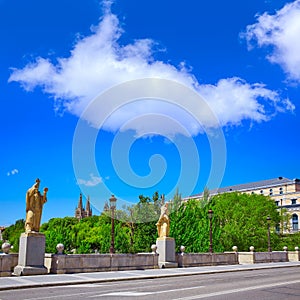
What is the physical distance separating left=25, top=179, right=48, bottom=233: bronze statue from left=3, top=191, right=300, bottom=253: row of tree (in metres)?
30.3

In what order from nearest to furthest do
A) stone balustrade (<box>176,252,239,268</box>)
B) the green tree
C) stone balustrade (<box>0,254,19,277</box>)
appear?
stone balustrade (<box>0,254,19,277</box>) → stone balustrade (<box>176,252,239,268</box>) → the green tree

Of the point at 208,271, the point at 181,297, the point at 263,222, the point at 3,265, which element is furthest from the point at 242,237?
the point at 181,297

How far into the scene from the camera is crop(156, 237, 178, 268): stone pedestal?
26516 millimetres

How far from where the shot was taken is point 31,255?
19594mm

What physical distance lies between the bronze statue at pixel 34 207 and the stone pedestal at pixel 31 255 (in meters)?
0.40

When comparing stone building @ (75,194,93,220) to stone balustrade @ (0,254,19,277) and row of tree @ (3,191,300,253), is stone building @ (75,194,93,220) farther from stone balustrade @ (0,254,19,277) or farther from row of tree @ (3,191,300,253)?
stone balustrade @ (0,254,19,277)

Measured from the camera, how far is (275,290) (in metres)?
14.2

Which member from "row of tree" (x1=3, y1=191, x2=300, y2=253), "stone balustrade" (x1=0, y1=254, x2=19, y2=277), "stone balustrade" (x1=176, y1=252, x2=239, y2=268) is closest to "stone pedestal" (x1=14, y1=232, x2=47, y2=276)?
"stone balustrade" (x1=0, y1=254, x2=19, y2=277)

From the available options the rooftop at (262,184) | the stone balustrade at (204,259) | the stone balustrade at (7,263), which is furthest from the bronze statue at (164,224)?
the rooftop at (262,184)

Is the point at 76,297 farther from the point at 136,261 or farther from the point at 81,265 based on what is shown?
the point at 136,261

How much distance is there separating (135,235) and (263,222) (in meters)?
21.2

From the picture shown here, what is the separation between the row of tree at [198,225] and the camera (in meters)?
50.2

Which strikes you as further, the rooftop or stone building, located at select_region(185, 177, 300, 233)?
the rooftop

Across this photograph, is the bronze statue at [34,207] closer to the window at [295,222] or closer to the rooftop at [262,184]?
the window at [295,222]
